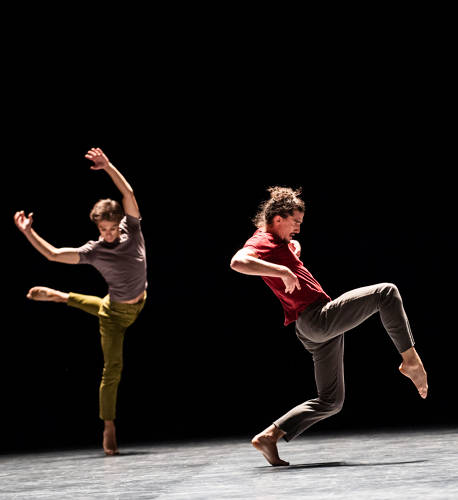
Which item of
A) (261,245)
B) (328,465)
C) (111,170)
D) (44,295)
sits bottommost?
(328,465)

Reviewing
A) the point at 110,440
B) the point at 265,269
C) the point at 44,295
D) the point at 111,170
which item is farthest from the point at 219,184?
the point at 265,269

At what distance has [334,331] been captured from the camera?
2.95 m

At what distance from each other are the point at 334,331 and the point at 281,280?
10.4 inches

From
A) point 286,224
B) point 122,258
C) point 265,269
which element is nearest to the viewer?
point 265,269

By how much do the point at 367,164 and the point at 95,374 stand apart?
2.34 metres

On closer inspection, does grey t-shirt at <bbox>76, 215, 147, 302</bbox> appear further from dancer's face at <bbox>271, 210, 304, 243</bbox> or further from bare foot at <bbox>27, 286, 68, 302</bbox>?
dancer's face at <bbox>271, 210, 304, 243</bbox>

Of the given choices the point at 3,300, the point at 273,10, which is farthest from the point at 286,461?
the point at 273,10

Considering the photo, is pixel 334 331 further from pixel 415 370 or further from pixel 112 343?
pixel 112 343

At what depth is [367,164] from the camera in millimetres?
5809

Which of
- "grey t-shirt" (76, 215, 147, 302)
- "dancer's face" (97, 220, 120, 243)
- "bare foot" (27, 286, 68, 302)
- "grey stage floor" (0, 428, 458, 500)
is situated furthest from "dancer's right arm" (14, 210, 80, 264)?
"grey stage floor" (0, 428, 458, 500)

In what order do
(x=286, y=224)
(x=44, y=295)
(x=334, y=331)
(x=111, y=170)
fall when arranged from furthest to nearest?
1. (x=44, y=295)
2. (x=111, y=170)
3. (x=286, y=224)
4. (x=334, y=331)

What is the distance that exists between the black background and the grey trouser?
103 inches

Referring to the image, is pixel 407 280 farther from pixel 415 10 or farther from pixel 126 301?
pixel 126 301

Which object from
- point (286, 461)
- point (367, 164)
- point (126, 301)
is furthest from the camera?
point (367, 164)
